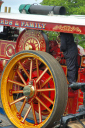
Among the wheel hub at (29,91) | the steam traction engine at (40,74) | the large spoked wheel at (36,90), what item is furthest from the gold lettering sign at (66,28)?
the wheel hub at (29,91)

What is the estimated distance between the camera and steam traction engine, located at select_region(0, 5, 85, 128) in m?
5.04

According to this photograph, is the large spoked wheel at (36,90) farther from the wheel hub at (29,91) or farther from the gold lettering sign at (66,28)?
the gold lettering sign at (66,28)

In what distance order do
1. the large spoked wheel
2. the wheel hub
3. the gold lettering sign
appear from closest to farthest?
the large spoked wheel < the gold lettering sign < the wheel hub

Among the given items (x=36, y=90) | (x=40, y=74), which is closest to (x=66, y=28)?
(x=40, y=74)

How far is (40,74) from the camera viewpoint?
19.5 feet

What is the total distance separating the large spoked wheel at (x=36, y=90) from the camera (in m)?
5.03

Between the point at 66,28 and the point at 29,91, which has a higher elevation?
the point at 66,28

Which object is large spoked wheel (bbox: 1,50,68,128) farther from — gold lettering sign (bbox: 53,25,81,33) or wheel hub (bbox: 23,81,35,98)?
gold lettering sign (bbox: 53,25,81,33)

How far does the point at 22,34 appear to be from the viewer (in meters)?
6.23

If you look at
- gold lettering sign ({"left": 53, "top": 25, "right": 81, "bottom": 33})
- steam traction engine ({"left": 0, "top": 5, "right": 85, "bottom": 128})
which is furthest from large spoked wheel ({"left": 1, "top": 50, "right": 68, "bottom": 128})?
gold lettering sign ({"left": 53, "top": 25, "right": 81, "bottom": 33})

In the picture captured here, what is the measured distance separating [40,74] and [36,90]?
61cm

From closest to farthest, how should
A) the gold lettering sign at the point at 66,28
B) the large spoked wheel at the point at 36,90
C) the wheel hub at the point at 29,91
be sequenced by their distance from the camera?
the large spoked wheel at the point at 36,90 < the gold lettering sign at the point at 66,28 < the wheel hub at the point at 29,91

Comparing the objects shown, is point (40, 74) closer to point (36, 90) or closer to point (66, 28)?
point (36, 90)

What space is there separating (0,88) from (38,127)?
1.15 metres
